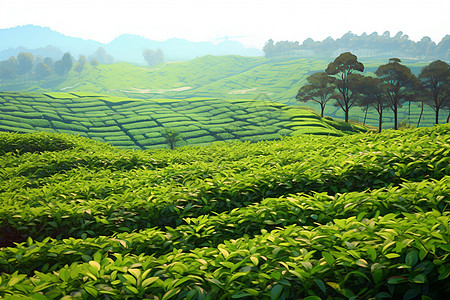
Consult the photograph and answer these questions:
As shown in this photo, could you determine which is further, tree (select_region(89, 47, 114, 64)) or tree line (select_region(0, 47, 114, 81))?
tree (select_region(89, 47, 114, 64))

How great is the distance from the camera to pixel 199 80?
5984 cm

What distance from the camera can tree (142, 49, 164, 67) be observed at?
2771 inches

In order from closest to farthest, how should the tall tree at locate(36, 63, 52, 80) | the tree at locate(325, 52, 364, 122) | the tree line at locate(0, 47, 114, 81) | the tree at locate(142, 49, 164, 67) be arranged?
the tree at locate(325, 52, 364, 122)
the tree line at locate(0, 47, 114, 81)
the tall tree at locate(36, 63, 52, 80)
the tree at locate(142, 49, 164, 67)

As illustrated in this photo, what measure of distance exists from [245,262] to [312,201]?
1046 millimetres

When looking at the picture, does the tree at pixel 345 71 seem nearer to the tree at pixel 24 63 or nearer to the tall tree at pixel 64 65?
the tall tree at pixel 64 65

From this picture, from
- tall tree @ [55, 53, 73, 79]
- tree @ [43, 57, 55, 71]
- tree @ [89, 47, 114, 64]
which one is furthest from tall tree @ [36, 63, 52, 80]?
tree @ [89, 47, 114, 64]

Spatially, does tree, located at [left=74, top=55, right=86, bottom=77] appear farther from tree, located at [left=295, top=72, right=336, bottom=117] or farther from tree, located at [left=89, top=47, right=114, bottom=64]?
tree, located at [left=295, top=72, right=336, bottom=117]

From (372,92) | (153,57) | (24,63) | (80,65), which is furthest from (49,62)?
(372,92)

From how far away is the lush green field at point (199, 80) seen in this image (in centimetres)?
4706

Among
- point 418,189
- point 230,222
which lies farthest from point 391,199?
point 230,222

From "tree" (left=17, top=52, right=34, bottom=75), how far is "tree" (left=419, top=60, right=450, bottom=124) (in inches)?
1978

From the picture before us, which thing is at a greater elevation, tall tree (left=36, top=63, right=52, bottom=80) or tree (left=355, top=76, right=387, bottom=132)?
tall tree (left=36, top=63, right=52, bottom=80)

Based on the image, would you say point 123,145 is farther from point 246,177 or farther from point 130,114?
point 246,177

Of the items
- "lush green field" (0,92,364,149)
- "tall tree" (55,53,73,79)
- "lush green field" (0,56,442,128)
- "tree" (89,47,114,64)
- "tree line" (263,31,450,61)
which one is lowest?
"lush green field" (0,92,364,149)
